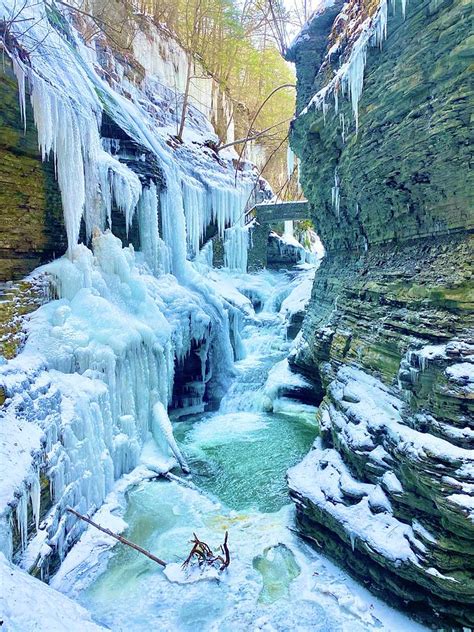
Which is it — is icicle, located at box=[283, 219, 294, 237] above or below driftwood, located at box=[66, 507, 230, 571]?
above

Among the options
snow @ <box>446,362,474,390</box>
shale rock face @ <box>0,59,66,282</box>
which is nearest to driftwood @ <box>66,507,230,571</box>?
snow @ <box>446,362,474,390</box>

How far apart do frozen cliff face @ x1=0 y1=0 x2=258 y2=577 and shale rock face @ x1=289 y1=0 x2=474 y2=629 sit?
283cm

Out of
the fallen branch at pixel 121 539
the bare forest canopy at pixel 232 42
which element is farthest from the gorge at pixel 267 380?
the bare forest canopy at pixel 232 42

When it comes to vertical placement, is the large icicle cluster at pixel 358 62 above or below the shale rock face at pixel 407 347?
above

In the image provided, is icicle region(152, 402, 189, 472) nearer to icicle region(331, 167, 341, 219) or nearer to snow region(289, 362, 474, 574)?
snow region(289, 362, 474, 574)

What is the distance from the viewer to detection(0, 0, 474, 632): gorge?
3.78 m

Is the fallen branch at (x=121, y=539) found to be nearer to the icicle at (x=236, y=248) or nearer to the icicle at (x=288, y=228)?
the icicle at (x=236, y=248)

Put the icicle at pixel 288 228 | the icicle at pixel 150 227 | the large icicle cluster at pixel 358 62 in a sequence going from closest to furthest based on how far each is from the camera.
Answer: the large icicle cluster at pixel 358 62
the icicle at pixel 150 227
the icicle at pixel 288 228

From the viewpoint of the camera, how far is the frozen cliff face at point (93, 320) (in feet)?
14.2

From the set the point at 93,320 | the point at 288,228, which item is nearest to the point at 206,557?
→ the point at 93,320

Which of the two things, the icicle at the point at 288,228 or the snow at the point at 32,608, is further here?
the icicle at the point at 288,228

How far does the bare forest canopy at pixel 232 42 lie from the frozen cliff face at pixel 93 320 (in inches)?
121

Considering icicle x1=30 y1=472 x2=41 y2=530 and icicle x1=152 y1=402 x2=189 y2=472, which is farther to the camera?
icicle x1=152 y1=402 x2=189 y2=472

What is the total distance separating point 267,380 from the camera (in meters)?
10.7
